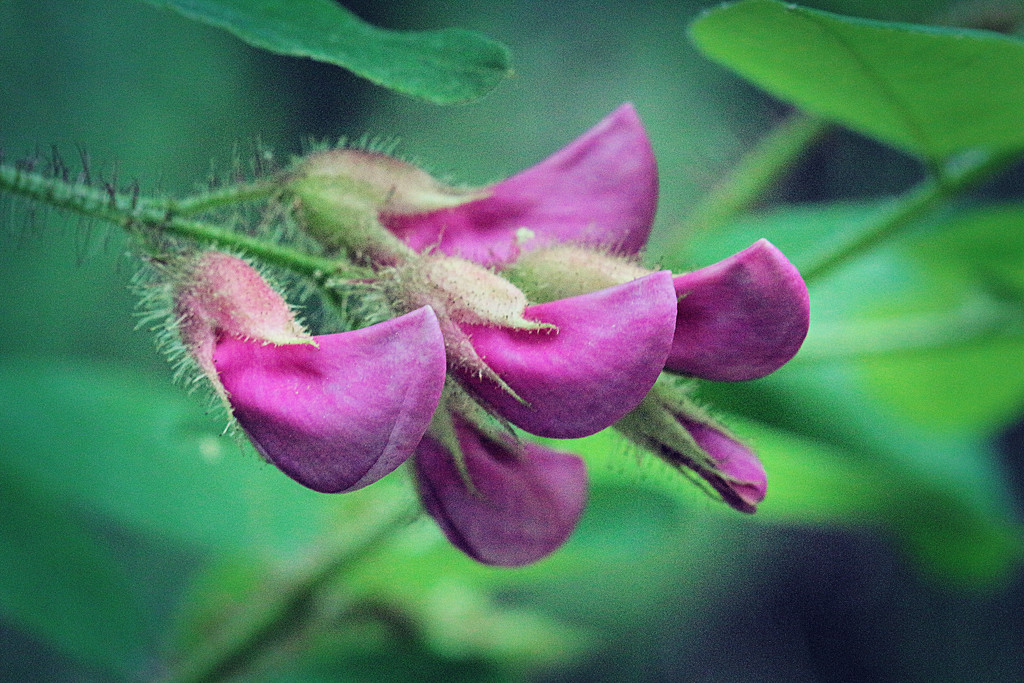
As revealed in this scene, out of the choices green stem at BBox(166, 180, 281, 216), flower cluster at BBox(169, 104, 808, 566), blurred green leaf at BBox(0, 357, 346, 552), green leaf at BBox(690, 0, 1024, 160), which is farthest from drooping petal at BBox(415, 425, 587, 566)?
blurred green leaf at BBox(0, 357, 346, 552)

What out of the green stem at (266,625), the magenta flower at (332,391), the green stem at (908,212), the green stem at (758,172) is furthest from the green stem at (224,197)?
the green stem at (758,172)

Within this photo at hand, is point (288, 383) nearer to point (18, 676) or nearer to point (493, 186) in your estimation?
point (493, 186)

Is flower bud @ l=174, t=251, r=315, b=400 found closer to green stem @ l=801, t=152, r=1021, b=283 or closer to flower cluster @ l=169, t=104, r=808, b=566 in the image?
flower cluster @ l=169, t=104, r=808, b=566

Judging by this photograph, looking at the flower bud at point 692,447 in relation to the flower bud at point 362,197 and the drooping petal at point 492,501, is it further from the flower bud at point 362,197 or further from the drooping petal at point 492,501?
the flower bud at point 362,197

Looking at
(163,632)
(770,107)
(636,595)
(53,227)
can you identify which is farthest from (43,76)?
(636,595)

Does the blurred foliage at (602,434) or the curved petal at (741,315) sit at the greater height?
the curved petal at (741,315)

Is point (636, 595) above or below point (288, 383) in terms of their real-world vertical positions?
below
